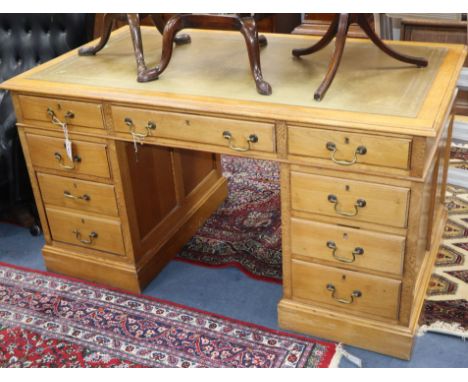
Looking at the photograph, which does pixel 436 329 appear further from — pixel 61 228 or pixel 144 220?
pixel 61 228

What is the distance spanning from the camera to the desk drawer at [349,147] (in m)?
1.88

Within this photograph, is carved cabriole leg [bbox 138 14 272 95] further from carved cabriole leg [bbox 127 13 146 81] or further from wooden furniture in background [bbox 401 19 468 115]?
wooden furniture in background [bbox 401 19 468 115]

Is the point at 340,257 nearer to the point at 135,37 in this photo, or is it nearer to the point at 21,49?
the point at 135,37

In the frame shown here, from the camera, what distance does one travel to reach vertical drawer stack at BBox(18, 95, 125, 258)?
2.39 m

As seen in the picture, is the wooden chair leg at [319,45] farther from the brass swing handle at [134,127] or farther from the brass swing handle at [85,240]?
the brass swing handle at [85,240]

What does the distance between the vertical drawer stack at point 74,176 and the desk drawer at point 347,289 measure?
84cm

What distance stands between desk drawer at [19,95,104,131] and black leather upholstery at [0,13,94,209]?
23.2 inches

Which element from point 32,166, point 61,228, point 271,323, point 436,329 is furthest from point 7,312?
point 436,329

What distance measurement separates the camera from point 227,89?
2193 millimetres

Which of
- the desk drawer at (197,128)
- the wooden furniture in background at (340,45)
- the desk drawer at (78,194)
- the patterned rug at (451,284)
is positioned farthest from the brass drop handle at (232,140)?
the patterned rug at (451,284)

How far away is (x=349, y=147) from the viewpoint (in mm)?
1945

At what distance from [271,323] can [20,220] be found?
5.37 feet

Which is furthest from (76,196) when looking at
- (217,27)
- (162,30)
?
(217,27)

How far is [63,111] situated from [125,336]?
37.4 inches
